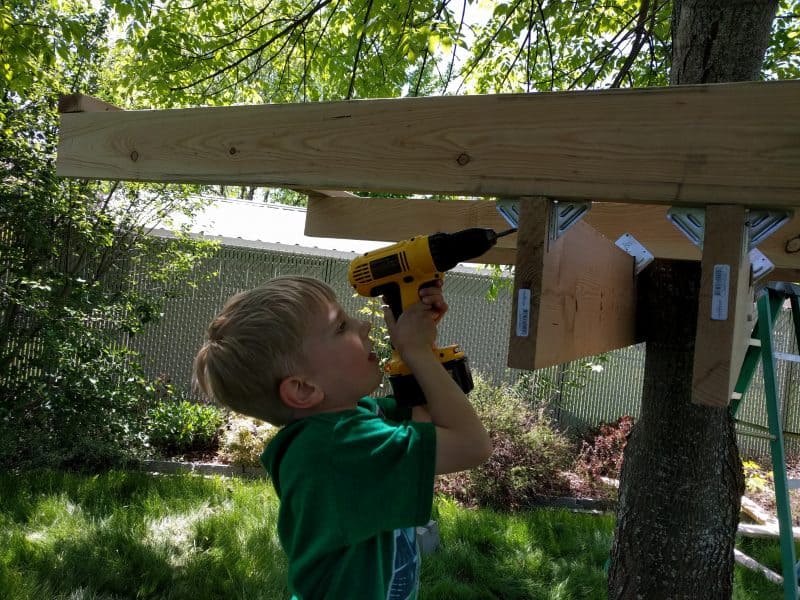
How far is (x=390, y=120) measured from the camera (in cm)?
128

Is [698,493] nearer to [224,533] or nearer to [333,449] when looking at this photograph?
[333,449]

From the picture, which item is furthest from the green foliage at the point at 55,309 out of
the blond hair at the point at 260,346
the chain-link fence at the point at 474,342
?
the blond hair at the point at 260,346

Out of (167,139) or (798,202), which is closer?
(798,202)

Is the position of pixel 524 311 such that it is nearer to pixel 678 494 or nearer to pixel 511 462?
pixel 678 494

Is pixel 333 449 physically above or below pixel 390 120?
below

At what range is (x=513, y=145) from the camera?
119 cm

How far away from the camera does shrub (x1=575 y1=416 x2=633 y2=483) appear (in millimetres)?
7324

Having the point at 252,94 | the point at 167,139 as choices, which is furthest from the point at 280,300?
the point at 252,94

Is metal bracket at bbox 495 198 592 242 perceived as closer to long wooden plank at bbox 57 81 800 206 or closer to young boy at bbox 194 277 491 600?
long wooden plank at bbox 57 81 800 206

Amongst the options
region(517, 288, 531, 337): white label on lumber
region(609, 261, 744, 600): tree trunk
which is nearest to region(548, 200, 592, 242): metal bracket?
region(517, 288, 531, 337): white label on lumber

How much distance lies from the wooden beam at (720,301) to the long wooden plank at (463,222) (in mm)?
1362

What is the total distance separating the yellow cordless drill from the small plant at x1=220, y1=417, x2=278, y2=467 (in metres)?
5.28

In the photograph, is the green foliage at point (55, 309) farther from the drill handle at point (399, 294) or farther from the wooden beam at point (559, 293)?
the wooden beam at point (559, 293)

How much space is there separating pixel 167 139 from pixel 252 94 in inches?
239
